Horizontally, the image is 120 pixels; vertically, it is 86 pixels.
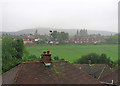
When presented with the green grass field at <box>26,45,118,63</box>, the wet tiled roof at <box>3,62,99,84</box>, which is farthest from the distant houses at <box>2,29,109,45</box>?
the wet tiled roof at <box>3,62,99,84</box>

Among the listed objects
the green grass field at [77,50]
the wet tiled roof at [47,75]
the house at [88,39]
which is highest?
the wet tiled roof at [47,75]

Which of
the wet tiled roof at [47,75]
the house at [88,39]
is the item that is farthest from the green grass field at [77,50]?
the wet tiled roof at [47,75]

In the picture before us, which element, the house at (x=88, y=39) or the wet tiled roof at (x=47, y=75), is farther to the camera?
the house at (x=88, y=39)

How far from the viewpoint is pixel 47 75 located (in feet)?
24.8

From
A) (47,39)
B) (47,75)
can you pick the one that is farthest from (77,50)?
(47,75)

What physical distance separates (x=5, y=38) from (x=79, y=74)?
26667 mm

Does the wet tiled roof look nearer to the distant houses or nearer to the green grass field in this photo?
the distant houses

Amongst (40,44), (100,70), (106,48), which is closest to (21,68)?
(100,70)

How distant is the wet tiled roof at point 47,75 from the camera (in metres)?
7.09

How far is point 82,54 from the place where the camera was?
127 feet

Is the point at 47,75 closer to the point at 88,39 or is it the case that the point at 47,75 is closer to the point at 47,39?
the point at 47,39

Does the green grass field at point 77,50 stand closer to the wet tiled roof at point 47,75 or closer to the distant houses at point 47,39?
the distant houses at point 47,39

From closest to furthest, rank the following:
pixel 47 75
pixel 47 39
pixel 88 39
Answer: pixel 47 75
pixel 47 39
pixel 88 39

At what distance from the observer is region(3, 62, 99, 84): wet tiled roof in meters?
7.09
